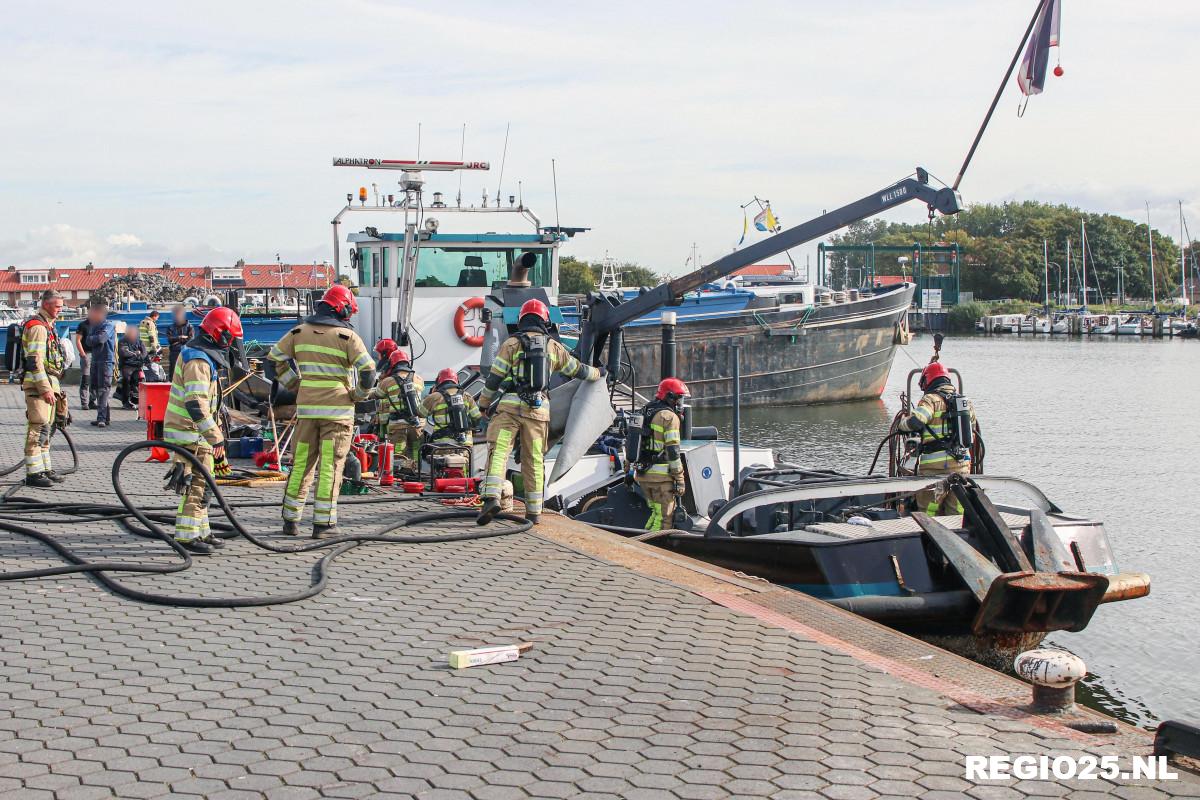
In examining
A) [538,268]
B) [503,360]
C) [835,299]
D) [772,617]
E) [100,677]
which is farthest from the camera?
[835,299]

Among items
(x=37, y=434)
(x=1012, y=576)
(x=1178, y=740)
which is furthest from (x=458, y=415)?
(x=1178, y=740)

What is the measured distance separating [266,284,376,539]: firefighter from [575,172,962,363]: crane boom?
461cm

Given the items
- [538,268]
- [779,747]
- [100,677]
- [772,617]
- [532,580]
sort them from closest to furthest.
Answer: [779,747] < [100,677] < [772,617] < [532,580] < [538,268]

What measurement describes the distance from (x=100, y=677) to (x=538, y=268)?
1398 centimetres

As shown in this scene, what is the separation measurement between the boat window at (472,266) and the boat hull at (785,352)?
1356cm

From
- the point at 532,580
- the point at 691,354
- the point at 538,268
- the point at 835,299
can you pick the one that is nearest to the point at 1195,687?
the point at 532,580

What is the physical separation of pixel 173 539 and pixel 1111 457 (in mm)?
20141

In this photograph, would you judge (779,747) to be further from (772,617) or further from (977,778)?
(772,617)

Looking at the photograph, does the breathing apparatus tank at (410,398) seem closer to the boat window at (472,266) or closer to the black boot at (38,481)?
the black boot at (38,481)

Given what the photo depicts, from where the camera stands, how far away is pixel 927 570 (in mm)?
8336

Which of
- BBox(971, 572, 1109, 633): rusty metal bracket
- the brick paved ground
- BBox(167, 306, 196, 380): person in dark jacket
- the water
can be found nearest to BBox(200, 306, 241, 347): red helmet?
the brick paved ground

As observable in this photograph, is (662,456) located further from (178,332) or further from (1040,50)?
(178,332)

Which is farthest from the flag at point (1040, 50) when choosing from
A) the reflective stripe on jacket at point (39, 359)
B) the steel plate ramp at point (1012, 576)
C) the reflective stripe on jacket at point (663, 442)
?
the reflective stripe on jacket at point (39, 359)

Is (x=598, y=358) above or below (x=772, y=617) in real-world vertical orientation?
above
